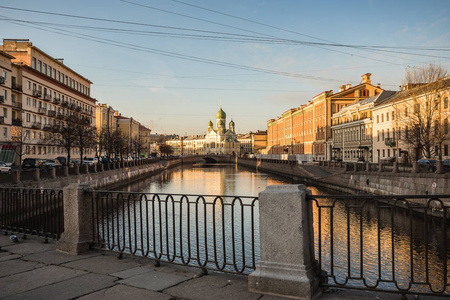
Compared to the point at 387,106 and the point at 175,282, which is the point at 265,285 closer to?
the point at 175,282

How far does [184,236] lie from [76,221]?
1206 cm

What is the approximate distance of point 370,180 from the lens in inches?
1329

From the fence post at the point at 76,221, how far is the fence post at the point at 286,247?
12.8 feet

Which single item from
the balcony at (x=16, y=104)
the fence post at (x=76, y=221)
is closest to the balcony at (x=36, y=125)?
the balcony at (x=16, y=104)

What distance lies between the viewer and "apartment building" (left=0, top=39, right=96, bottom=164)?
4684cm

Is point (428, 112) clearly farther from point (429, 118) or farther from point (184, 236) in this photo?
point (184, 236)

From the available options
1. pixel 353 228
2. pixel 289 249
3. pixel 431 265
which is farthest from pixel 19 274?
pixel 353 228

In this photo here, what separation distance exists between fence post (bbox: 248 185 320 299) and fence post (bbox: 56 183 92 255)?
390 centimetres

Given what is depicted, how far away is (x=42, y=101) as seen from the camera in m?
57.3

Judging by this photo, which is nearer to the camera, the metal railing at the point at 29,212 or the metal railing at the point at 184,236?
the metal railing at the point at 184,236

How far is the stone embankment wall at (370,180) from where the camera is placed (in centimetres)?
2400

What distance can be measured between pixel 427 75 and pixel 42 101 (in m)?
52.4

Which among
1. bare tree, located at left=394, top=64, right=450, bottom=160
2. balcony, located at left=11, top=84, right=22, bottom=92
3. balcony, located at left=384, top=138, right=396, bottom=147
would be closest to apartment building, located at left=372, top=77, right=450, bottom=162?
bare tree, located at left=394, top=64, right=450, bottom=160

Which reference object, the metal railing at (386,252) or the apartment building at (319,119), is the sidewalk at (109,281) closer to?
the metal railing at (386,252)
